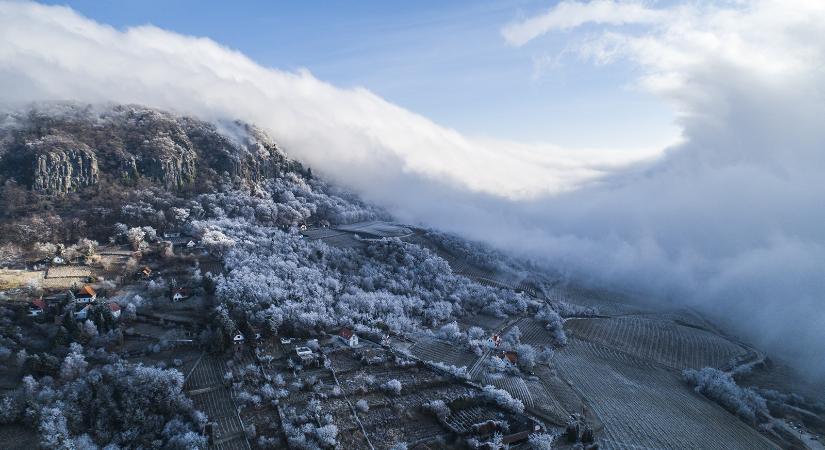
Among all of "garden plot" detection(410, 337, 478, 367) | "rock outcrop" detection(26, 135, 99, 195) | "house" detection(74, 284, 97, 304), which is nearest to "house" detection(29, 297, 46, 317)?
"house" detection(74, 284, 97, 304)

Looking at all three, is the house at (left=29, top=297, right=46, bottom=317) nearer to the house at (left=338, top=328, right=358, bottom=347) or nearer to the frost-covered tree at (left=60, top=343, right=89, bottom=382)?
the frost-covered tree at (left=60, top=343, right=89, bottom=382)

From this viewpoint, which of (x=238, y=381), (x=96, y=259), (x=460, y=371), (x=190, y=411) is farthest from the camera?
(x=96, y=259)

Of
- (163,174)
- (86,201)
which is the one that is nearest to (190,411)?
(86,201)

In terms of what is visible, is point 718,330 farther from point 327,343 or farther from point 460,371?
point 327,343

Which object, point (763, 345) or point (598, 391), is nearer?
point (598, 391)

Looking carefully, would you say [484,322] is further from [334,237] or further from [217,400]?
[217,400]

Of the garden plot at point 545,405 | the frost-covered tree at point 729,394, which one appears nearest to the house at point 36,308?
the garden plot at point 545,405

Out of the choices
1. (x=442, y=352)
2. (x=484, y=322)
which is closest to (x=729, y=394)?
(x=484, y=322)

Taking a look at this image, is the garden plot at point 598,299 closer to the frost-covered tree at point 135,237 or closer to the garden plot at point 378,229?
the garden plot at point 378,229
